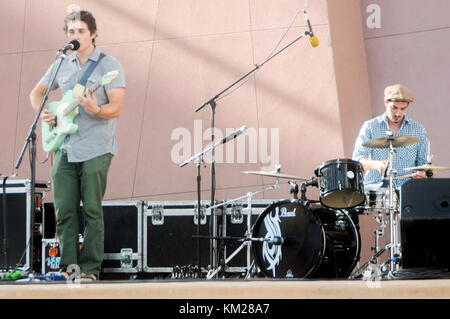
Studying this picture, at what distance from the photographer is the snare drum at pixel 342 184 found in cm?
453

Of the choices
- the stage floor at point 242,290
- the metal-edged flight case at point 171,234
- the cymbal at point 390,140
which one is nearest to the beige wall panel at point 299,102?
the metal-edged flight case at point 171,234

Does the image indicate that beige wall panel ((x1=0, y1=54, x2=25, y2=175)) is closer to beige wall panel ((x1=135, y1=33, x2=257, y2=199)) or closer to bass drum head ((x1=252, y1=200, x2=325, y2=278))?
beige wall panel ((x1=135, y1=33, x2=257, y2=199))

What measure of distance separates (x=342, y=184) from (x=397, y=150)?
82cm

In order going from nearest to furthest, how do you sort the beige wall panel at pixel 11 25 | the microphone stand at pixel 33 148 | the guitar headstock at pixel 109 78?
the microphone stand at pixel 33 148
the guitar headstock at pixel 109 78
the beige wall panel at pixel 11 25

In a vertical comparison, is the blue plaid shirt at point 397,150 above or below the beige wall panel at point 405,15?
below

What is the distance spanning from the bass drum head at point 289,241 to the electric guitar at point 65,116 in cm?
150

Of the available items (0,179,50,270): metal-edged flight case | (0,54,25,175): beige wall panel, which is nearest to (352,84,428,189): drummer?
(0,179,50,270): metal-edged flight case

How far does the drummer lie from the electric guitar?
5.98 feet

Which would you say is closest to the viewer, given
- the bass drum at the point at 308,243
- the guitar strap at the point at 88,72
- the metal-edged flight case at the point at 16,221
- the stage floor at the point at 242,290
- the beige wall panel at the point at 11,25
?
the stage floor at the point at 242,290

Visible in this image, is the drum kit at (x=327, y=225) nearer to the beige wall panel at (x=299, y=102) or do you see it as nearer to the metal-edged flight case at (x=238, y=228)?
the metal-edged flight case at (x=238, y=228)

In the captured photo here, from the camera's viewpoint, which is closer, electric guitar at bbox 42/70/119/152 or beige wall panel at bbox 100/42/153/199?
electric guitar at bbox 42/70/119/152

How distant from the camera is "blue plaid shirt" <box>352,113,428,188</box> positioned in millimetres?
5113

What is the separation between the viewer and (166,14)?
6.65 m
